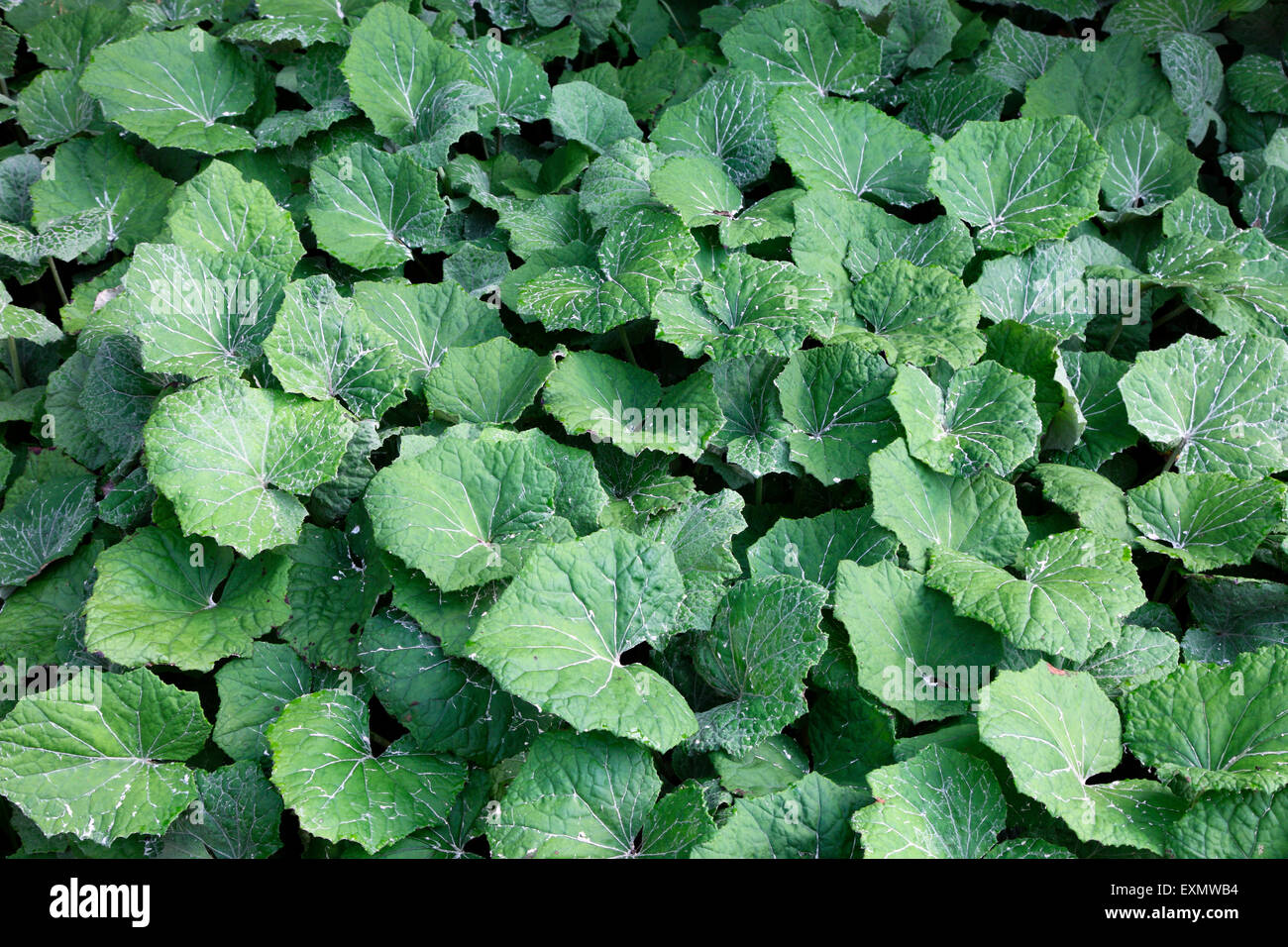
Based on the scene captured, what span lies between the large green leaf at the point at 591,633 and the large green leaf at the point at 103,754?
0.84 metres

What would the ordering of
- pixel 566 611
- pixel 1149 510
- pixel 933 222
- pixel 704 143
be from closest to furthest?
pixel 566 611
pixel 1149 510
pixel 933 222
pixel 704 143

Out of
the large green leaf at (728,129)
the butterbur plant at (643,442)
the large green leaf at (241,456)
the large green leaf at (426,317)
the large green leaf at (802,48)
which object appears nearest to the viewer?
the butterbur plant at (643,442)

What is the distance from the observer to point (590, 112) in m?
3.63

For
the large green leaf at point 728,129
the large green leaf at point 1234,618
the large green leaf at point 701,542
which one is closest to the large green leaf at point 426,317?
the large green leaf at point 701,542

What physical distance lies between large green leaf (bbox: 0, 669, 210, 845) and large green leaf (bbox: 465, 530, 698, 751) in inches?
33.2

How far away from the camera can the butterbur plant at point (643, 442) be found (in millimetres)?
2215

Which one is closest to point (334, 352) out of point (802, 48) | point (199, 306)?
point (199, 306)

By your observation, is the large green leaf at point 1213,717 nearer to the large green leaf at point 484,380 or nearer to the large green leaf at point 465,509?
the large green leaf at point 465,509

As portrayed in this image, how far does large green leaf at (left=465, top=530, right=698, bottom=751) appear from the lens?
6.84 ft

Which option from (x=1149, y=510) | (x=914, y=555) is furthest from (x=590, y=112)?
(x=1149, y=510)

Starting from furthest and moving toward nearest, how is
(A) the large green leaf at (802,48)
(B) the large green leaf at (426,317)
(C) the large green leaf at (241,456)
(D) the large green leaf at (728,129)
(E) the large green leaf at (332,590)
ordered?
(A) the large green leaf at (802,48) < (D) the large green leaf at (728,129) < (B) the large green leaf at (426,317) < (E) the large green leaf at (332,590) < (C) the large green leaf at (241,456)

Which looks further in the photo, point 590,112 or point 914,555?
point 590,112
